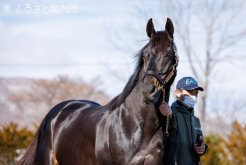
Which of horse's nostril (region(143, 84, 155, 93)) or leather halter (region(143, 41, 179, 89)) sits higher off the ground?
leather halter (region(143, 41, 179, 89))

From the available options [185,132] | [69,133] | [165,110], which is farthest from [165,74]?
[69,133]

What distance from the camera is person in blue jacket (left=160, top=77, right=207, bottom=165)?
241 inches

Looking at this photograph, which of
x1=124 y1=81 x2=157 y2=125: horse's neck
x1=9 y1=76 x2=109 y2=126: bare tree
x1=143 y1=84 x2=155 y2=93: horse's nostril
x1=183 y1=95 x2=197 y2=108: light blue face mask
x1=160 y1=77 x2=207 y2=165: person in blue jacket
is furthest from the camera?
x1=9 y1=76 x2=109 y2=126: bare tree

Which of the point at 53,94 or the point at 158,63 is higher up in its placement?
the point at 158,63

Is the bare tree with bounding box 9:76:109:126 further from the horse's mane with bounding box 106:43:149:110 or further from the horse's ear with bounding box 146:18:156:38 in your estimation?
the horse's ear with bounding box 146:18:156:38

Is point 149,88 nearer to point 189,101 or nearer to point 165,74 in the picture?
point 165,74

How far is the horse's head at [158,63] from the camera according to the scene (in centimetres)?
570

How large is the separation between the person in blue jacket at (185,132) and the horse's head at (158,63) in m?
0.40

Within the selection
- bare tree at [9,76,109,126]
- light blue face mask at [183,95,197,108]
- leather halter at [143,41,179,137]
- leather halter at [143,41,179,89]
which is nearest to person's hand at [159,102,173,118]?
leather halter at [143,41,179,137]

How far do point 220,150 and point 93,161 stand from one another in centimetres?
846

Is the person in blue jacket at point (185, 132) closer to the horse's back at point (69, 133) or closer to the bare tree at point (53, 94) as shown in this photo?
the horse's back at point (69, 133)

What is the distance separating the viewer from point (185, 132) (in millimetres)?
6176

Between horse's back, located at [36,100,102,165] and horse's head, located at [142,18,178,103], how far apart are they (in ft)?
4.04

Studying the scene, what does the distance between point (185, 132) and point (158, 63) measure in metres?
0.86
